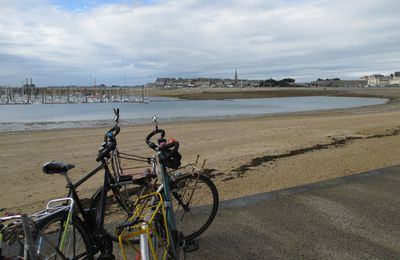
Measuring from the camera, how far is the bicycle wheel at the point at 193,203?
4.02 m

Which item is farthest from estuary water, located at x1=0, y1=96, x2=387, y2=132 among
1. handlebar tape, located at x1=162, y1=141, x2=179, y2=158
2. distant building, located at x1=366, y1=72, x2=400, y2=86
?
distant building, located at x1=366, y1=72, x2=400, y2=86

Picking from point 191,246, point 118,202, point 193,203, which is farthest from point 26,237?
point 193,203

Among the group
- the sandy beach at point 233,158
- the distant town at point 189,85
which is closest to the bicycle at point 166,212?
the sandy beach at point 233,158

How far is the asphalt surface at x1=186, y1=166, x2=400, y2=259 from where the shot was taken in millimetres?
3738

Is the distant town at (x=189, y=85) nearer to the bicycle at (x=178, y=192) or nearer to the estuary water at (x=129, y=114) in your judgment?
the estuary water at (x=129, y=114)

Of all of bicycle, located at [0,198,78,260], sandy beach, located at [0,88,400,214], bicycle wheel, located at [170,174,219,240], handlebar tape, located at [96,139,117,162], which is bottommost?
sandy beach, located at [0,88,400,214]

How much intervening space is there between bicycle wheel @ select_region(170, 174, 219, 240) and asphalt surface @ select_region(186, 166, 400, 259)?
14 cm

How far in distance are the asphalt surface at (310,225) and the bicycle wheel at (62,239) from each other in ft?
3.57

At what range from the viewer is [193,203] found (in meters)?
4.36

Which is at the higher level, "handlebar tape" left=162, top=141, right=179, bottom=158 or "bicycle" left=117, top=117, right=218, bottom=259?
"handlebar tape" left=162, top=141, right=179, bottom=158

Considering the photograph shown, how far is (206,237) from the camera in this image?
13.6 ft

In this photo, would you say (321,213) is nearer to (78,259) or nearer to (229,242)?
(229,242)

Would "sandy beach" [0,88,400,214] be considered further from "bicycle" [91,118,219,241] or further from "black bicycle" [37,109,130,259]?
"black bicycle" [37,109,130,259]

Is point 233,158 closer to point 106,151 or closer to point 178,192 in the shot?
point 178,192
